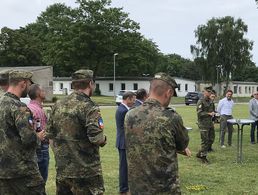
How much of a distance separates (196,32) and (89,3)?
1811 cm

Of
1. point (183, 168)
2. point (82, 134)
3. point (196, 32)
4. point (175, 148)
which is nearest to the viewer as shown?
point (175, 148)

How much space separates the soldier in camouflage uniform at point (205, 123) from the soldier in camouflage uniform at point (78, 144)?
7.04m

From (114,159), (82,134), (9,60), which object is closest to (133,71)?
(9,60)

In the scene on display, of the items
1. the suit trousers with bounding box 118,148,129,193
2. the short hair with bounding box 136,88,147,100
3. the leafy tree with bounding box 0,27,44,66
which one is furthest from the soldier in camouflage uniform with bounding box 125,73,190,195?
the leafy tree with bounding box 0,27,44,66

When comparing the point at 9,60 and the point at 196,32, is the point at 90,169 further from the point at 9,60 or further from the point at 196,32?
the point at 9,60

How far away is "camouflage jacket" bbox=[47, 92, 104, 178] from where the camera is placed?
16.6 feet

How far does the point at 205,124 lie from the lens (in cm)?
1209

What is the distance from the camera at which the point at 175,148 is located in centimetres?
427

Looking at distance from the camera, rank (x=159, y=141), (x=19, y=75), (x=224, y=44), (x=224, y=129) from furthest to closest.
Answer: (x=224, y=44), (x=224, y=129), (x=19, y=75), (x=159, y=141)

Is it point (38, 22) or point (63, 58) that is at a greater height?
point (38, 22)

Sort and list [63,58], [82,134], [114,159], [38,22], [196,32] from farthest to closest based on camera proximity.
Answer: [38,22] < [196,32] < [63,58] < [114,159] < [82,134]

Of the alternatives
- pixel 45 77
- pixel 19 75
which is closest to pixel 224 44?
pixel 45 77

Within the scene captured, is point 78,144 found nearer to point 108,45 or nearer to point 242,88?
point 108,45

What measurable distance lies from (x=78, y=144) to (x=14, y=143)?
713 millimetres
